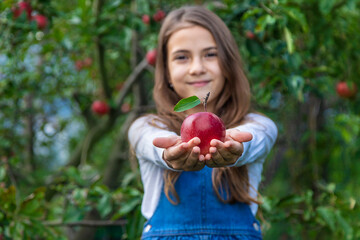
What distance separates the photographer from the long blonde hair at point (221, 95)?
125 cm

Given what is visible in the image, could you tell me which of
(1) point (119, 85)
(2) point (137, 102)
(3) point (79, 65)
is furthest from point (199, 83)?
(1) point (119, 85)

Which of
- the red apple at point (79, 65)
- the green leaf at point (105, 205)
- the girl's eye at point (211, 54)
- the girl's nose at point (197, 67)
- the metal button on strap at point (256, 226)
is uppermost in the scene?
the girl's eye at point (211, 54)

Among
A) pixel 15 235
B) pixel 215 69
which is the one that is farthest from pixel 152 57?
pixel 15 235

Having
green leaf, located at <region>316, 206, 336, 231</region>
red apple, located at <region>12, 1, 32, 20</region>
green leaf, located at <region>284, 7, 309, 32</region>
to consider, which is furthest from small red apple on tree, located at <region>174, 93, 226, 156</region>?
red apple, located at <region>12, 1, 32, 20</region>

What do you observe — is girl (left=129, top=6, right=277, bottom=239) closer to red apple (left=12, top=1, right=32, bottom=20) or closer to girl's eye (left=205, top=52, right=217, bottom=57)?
girl's eye (left=205, top=52, right=217, bottom=57)

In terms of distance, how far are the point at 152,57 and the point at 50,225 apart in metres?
1.05

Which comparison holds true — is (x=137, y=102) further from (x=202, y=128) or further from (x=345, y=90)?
(x=202, y=128)

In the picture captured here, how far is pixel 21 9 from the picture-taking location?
6.24ft

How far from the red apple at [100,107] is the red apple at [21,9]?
914 mm

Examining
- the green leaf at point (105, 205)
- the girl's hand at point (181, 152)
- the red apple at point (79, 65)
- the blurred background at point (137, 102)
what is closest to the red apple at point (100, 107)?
the blurred background at point (137, 102)

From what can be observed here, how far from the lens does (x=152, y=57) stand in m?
2.28

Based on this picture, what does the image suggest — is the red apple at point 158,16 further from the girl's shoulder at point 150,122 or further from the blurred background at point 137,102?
the girl's shoulder at point 150,122

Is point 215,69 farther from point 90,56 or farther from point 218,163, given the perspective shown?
point 90,56

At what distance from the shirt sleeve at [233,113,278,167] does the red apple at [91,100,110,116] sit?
1.59m
